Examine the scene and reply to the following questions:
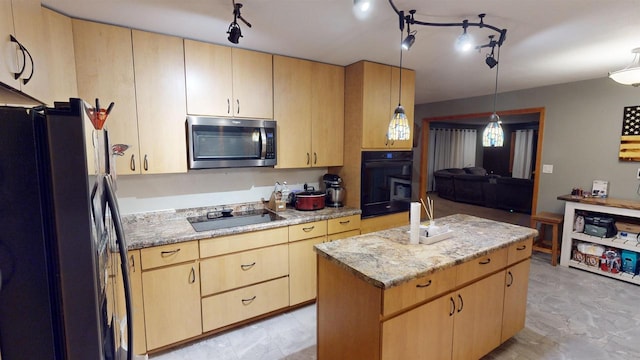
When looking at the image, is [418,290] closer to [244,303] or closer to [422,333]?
[422,333]

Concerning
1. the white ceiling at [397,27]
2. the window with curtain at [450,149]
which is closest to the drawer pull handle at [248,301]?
the white ceiling at [397,27]

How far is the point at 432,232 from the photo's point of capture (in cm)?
204

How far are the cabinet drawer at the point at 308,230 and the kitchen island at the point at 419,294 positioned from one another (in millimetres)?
789

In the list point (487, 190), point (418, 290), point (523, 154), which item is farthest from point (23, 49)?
point (523, 154)

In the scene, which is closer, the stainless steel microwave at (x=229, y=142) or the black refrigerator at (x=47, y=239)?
the black refrigerator at (x=47, y=239)

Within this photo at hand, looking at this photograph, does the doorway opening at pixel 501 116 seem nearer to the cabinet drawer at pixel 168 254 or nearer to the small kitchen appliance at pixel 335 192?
the small kitchen appliance at pixel 335 192

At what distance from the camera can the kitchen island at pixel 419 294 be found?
154 cm

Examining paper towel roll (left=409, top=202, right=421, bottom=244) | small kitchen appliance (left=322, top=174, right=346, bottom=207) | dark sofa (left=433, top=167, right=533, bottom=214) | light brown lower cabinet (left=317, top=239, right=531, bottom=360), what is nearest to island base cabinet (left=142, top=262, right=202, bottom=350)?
light brown lower cabinet (left=317, top=239, right=531, bottom=360)

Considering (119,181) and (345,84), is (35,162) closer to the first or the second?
(119,181)

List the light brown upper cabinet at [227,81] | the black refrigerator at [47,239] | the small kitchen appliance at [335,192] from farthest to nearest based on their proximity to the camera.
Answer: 1. the small kitchen appliance at [335,192]
2. the light brown upper cabinet at [227,81]
3. the black refrigerator at [47,239]

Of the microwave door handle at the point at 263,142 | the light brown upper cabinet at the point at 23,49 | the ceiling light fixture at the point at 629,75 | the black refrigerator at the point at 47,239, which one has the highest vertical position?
the ceiling light fixture at the point at 629,75

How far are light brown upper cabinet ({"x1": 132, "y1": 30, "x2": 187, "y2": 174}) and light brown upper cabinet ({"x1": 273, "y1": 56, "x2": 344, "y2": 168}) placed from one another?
0.84m

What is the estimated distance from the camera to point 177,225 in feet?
8.02

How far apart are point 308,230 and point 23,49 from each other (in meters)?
2.18
